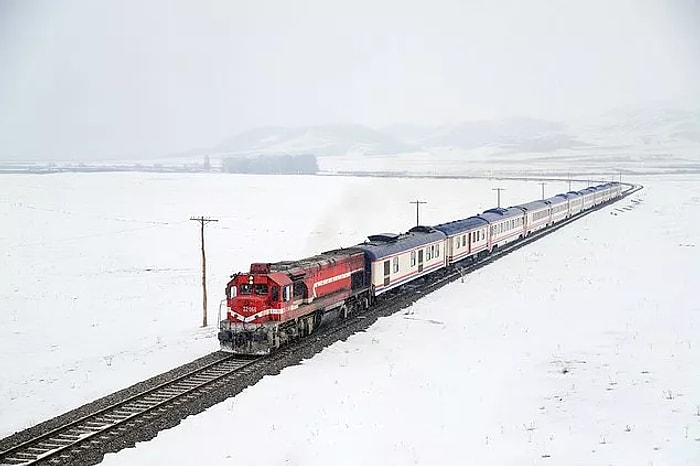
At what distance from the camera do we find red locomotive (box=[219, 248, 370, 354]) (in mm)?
27547

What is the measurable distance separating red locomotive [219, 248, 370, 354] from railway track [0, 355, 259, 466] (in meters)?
1.42

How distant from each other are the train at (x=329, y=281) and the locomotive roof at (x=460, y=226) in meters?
0.09

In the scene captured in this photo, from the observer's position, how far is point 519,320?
33.5 metres

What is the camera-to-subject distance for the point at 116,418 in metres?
20.8

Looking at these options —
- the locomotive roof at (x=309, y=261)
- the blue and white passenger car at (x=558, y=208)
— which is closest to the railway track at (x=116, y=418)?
the locomotive roof at (x=309, y=261)

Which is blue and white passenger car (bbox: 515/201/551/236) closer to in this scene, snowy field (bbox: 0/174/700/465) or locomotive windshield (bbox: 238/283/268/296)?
snowy field (bbox: 0/174/700/465)

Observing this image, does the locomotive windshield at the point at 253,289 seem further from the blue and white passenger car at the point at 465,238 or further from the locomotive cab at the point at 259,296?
the blue and white passenger car at the point at 465,238

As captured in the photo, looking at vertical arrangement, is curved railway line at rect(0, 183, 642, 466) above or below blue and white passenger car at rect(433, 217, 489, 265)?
below

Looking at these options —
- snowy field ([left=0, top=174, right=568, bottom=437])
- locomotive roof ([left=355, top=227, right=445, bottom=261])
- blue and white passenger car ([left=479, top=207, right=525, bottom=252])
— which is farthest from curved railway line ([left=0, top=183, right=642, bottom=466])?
blue and white passenger car ([left=479, top=207, right=525, bottom=252])

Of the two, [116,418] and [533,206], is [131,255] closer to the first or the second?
[533,206]

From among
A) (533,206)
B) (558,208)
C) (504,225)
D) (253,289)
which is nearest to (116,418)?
(253,289)

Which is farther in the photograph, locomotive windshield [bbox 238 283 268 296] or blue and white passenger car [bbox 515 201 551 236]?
blue and white passenger car [bbox 515 201 551 236]

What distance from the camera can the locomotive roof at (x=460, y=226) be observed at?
161ft

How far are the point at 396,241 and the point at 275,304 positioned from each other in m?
15.3
